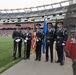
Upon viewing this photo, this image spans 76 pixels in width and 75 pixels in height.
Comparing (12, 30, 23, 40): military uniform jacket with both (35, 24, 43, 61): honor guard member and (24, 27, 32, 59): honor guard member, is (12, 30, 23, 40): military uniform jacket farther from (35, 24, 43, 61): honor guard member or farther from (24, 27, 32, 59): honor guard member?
(35, 24, 43, 61): honor guard member

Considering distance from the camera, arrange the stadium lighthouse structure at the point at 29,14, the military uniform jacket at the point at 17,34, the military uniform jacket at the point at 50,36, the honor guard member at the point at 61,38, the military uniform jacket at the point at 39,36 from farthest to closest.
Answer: the stadium lighthouse structure at the point at 29,14
the military uniform jacket at the point at 17,34
the military uniform jacket at the point at 39,36
the military uniform jacket at the point at 50,36
the honor guard member at the point at 61,38

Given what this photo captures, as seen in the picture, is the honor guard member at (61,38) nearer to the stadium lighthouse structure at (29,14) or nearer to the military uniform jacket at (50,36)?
the military uniform jacket at (50,36)

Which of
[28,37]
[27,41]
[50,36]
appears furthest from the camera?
[27,41]

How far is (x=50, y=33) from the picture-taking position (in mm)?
12227

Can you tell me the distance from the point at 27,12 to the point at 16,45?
102m

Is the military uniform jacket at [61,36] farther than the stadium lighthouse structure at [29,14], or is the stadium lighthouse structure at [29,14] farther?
the stadium lighthouse structure at [29,14]

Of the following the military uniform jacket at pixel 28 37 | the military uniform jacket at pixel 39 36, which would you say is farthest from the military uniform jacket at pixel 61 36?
the military uniform jacket at pixel 28 37

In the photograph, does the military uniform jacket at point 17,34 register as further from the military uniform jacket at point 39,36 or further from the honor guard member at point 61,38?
the honor guard member at point 61,38

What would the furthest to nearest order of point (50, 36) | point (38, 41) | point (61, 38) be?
point (38, 41)
point (50, 36)
point (61, 38)

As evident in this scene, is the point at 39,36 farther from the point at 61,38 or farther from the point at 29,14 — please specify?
the point at 29,14

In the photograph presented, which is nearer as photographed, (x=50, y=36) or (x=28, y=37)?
(x=50, y=36)

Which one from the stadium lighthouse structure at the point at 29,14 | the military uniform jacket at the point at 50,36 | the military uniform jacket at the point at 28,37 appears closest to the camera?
the military uniform jacket at the point at 50,36

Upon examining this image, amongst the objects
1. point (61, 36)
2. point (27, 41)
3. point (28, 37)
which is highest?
point (61, 36)

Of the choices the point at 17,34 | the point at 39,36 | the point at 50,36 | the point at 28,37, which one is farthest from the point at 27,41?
the point at 50,36
